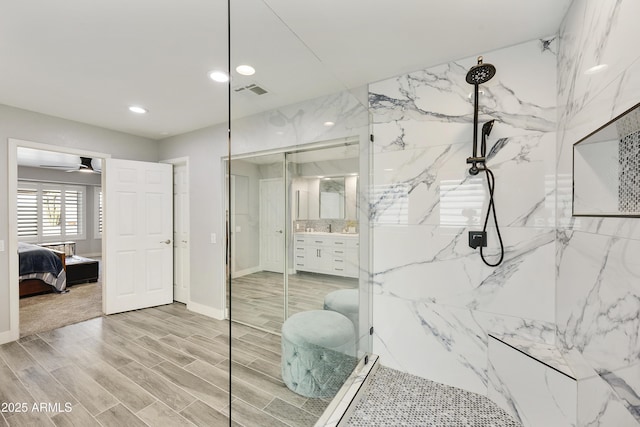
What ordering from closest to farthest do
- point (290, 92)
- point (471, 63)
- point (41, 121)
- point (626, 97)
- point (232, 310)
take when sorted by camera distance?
1. point (626, 97)
2. point (232, 310)
3. point (290, 92)
4. point (471, 63)
5. point (41, 121)

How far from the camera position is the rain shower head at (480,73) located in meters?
1.60

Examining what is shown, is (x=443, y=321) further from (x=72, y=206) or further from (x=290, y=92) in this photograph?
(x=72, y=206)

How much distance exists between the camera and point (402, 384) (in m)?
1.96

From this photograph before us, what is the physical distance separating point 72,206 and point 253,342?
9.09 m

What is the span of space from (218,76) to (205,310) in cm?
289

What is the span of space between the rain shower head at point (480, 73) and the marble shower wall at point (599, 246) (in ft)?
1.25

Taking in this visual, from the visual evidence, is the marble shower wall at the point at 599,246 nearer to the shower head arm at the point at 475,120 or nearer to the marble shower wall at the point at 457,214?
the marble shower wall at the point at 457,214

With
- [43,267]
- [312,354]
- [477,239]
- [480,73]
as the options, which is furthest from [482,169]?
[43,267]

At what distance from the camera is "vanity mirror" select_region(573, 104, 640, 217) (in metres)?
1.00

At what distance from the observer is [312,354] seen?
170 cm

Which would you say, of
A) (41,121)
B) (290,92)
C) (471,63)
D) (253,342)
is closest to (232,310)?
(253,342)

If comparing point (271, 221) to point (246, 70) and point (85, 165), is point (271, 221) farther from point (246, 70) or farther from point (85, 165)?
point (85, 165)

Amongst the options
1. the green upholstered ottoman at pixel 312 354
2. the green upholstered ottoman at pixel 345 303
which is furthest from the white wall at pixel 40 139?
the green upholstered ottoman at pixel 345 303

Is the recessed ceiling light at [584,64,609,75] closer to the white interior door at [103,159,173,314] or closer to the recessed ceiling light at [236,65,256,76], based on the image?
the recessed ceiling light at [236,65,256,76]
